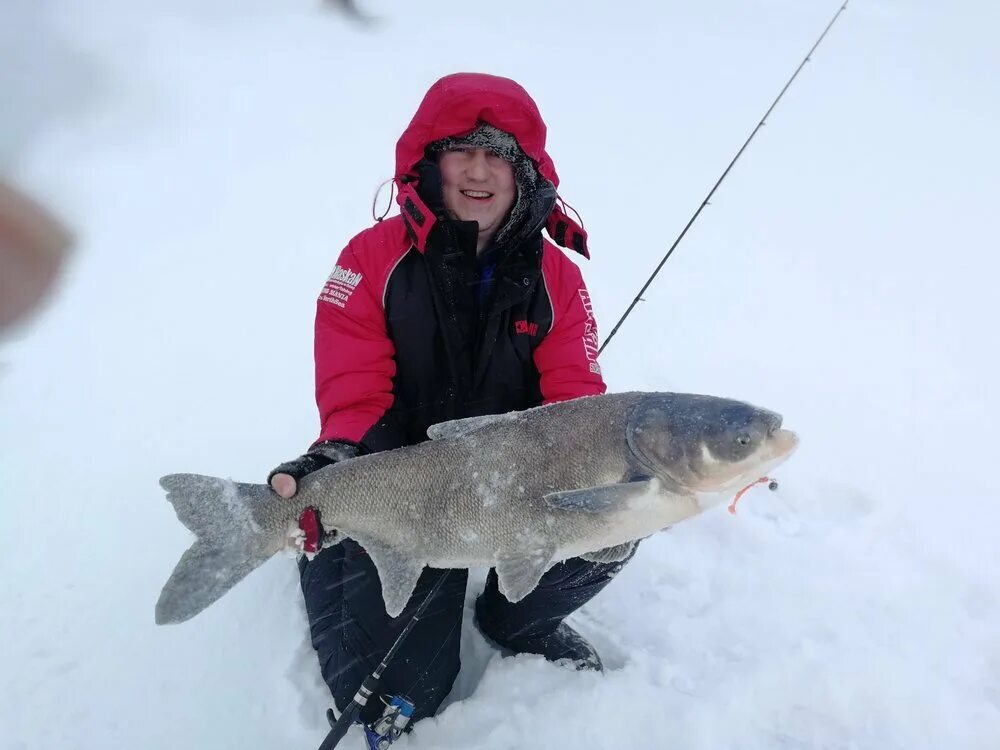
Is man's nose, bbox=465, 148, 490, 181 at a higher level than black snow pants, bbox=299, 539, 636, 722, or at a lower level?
higher

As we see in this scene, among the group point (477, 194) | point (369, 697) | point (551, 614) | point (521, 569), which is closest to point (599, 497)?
point (521, 569)

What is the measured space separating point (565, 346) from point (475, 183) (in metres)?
0.85

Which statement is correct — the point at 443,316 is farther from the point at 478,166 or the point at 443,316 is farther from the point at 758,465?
the point at 758,465

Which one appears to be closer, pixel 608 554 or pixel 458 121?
pixel 608 554

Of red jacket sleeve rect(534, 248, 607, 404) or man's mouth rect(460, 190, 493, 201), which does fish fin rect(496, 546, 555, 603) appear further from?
man's mouth rect(460, 190, 493, 201)

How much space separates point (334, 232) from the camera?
6621 mm

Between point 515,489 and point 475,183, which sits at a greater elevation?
point 475,183

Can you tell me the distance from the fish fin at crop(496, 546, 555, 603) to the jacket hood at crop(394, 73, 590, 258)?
1390 mm

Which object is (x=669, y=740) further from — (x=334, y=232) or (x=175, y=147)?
(x=175, y=147)

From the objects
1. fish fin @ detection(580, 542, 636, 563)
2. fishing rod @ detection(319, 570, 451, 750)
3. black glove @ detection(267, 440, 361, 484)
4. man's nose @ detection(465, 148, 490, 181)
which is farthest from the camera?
man's nose @ detection(465, 148, 490, 181)

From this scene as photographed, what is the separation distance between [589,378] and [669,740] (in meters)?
1.55

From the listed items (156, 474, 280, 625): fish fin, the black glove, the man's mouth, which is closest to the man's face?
the man's mouth

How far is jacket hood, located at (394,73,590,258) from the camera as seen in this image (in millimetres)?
2674

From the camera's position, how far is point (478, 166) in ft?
9.09
